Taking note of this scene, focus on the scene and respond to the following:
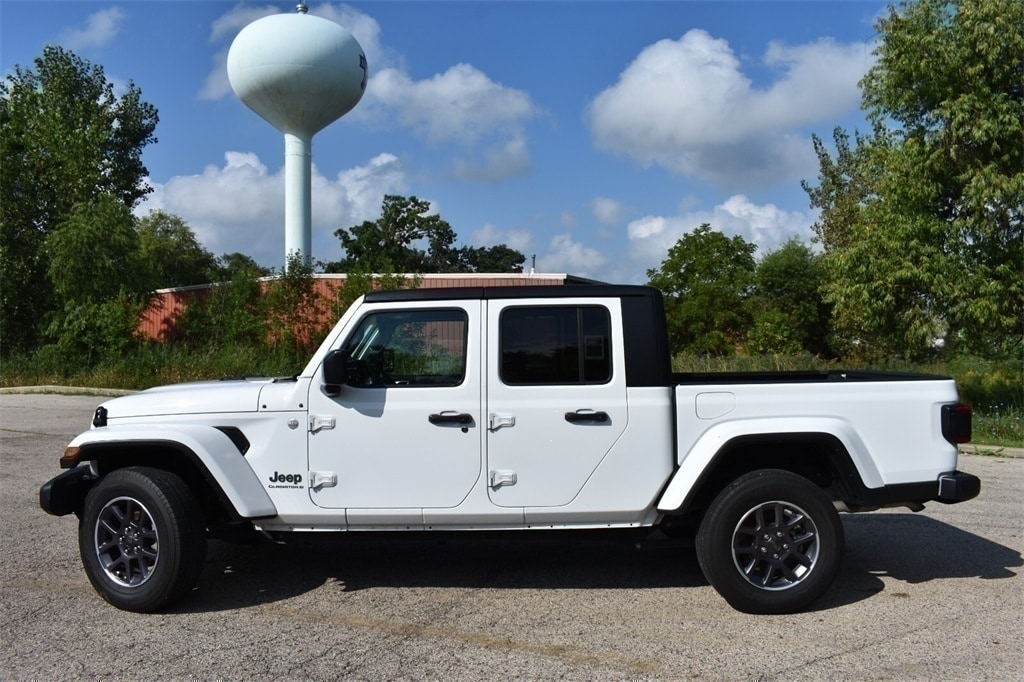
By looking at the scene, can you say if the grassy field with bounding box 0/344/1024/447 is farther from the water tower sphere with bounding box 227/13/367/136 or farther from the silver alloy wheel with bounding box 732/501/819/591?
the water tower sphere with bounding box 227/13/367/136

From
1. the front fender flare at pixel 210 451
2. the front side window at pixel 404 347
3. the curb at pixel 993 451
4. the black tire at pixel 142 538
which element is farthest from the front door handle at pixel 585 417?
the curb at pixel 993 451

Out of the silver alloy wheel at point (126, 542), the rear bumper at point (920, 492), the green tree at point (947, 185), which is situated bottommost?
the silver alloy wheel at point (126, 542)

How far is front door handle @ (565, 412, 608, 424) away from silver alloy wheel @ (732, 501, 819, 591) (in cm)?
102

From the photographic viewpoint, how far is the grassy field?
17.6 metres

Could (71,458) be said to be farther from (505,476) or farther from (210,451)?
(505,476)

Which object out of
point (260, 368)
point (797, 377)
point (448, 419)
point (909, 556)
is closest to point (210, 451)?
point (448, 419)

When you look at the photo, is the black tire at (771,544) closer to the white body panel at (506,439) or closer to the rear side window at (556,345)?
the white body panel at (506,439)

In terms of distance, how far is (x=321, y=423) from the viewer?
16.6 ft

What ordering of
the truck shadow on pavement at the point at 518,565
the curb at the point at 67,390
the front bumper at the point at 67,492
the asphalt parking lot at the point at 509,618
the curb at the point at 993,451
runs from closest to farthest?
the asphalt parking lot at the point at 509,618
the front bumper at the point at 67,492
the truck shadow on pavement at the point at 518,565
the curb at the point at 993,451
the curb at the point at 67,390

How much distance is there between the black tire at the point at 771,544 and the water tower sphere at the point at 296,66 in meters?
31.9

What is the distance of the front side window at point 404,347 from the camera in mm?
5156

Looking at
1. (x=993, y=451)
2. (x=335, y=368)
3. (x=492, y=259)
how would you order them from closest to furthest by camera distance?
(x=335, y=368), (x=993, y=451), (x=492, y=259)

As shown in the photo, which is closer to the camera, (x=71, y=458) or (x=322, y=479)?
(x=322, y=479)

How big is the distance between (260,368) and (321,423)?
20635 millimetres
